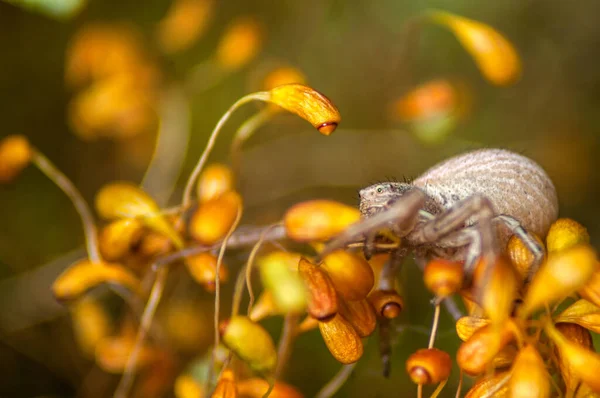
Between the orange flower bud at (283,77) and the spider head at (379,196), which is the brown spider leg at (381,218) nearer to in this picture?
the spider head at (379,196)

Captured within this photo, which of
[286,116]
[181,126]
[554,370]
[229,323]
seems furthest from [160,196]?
A: [554,370]

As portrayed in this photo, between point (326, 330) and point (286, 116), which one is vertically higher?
point (326, 330)

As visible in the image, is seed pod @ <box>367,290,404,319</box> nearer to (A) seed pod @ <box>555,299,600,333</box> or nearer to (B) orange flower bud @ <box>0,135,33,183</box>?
(A) seed pod @ <box>555,299,600,333</box>

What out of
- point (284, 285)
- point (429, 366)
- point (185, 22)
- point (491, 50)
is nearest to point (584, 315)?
point (429, 366)

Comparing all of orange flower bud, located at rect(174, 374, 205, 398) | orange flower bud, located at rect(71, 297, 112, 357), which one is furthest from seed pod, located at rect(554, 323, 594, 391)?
orange flower bud, located at rect(71, 297, 112, 357)

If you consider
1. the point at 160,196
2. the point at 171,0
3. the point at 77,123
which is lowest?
the point at 160,196

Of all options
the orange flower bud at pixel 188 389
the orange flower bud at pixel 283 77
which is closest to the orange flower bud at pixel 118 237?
the orange flower bud at pixel 188 389

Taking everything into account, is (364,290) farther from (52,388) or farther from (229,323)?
(52,388)
